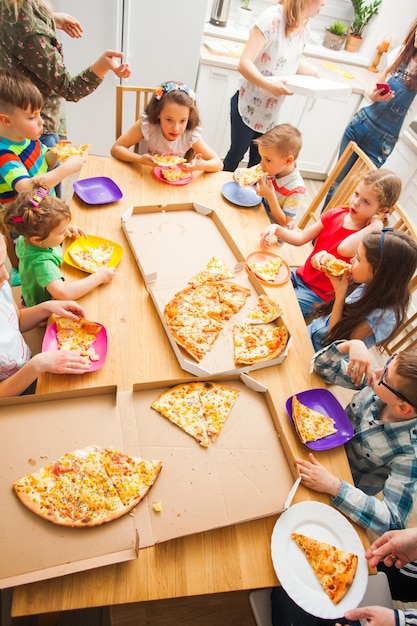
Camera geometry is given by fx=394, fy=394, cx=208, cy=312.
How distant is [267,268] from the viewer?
2018 millimetres

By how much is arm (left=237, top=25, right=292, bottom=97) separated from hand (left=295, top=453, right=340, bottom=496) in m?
2.41

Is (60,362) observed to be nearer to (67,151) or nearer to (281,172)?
(67,151)

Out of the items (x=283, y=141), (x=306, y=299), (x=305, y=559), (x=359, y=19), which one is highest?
(x=359, y=19)

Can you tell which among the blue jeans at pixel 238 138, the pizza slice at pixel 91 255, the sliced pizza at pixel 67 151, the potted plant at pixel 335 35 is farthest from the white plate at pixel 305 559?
the potted plant at pixel 335 35

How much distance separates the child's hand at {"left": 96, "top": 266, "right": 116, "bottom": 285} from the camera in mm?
1716

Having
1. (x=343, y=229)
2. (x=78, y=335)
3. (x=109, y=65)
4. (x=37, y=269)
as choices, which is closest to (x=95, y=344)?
(x=78, y=335)

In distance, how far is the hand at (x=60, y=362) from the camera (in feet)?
4.48

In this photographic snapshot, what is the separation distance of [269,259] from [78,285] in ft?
3.24

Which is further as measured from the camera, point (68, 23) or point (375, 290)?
point (68, 23)

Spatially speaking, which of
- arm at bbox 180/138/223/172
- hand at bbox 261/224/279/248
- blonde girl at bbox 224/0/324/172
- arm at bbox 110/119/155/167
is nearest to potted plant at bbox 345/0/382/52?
blonde girl at bbox 224/0/324/172

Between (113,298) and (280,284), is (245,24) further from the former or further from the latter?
(113,298)

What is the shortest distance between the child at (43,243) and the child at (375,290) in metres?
1.09

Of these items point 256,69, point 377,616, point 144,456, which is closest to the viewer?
point 377,616

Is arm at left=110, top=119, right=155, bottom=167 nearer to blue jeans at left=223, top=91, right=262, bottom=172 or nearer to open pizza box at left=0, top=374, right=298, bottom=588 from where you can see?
blue jeans at left=223, top=91, right=262, bottom=172
